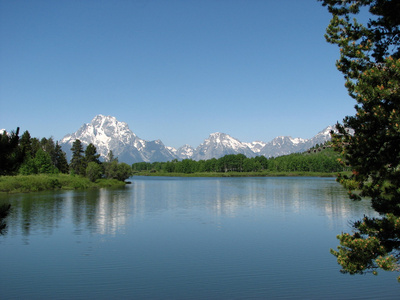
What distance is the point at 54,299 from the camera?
16703 mm

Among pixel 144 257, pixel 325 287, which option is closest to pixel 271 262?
pixel 325 287

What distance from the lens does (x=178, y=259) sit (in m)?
23.4

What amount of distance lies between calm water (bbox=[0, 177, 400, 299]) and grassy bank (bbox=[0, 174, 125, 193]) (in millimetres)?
35001

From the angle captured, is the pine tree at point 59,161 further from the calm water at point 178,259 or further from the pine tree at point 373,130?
the pine tree at point 373,130

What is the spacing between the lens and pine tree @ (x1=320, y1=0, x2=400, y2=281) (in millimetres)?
12625

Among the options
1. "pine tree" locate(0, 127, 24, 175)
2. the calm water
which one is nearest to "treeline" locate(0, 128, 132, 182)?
the calm water

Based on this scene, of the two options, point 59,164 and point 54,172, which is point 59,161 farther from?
point 54,172

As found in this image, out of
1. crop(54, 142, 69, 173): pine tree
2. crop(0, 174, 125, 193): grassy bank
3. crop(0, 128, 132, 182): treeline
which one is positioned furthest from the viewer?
crop(54, 142, 69, 173): pine tree

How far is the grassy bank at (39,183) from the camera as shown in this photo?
71750mm

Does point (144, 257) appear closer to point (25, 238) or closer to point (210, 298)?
point (210, 298)

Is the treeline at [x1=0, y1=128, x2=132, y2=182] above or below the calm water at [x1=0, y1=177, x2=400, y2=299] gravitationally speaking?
above

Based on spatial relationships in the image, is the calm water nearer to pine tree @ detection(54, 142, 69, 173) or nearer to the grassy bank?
the grassy bank

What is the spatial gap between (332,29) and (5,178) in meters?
77.1

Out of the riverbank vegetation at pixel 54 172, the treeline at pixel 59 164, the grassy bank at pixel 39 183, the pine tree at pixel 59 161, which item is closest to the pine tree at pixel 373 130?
the riverbank vegetation at pixel 54 172
